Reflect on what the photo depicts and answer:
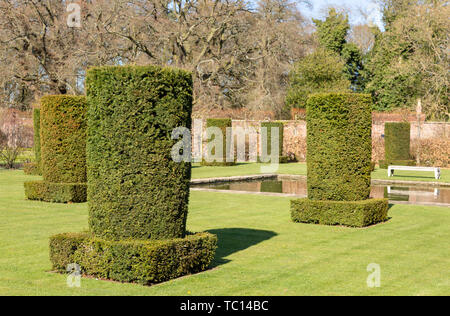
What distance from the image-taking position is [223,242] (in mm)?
8406

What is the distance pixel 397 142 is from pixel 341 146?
615 inches

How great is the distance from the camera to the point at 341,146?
33.7ft

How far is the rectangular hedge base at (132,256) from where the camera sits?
5875 mm

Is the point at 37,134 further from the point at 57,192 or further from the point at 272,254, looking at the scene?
the point at 272,254

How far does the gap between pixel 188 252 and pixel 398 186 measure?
1348 cm

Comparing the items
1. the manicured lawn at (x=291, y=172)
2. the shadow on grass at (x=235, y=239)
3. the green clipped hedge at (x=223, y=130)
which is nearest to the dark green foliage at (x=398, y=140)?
the manicured lawn at (x=291, y=172)

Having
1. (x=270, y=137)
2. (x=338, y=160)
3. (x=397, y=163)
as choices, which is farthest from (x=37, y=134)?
(x=397, y=163)

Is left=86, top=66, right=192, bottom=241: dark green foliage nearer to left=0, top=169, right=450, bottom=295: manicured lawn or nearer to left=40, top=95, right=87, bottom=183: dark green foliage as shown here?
left=0, top=169, right=450, bottom=295: manicured lawn

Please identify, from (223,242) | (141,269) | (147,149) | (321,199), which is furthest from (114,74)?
(321,199)

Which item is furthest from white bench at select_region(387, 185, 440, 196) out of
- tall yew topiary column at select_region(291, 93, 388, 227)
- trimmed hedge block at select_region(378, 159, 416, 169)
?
trimmed hedge block at select_region(378, 159, 416, 169)

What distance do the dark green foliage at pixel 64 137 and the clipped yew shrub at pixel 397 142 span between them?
15.8 meters

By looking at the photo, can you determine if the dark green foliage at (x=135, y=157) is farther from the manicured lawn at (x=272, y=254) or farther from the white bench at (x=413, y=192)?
the white bench at (x=413, y=192)
